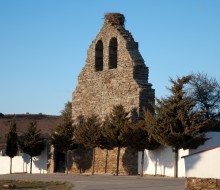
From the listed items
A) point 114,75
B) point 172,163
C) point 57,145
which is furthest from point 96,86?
point 172,163

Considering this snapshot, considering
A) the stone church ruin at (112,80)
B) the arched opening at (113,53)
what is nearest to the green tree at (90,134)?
the stone church ruin at (112,80)

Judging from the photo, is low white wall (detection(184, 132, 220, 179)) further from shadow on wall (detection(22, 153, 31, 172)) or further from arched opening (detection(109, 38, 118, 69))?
shadow on wall (detection(22, 153, 31, 172))

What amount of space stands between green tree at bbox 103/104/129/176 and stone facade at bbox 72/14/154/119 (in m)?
1.77

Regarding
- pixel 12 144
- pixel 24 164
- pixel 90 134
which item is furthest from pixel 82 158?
pixel 24 164

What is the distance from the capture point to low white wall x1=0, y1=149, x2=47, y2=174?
137ft

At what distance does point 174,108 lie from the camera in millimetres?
27453

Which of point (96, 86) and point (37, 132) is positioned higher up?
point (96, 86)

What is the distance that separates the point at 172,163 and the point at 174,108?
13.3 feet

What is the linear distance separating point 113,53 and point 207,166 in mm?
21380

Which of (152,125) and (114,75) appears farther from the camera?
(114,75)

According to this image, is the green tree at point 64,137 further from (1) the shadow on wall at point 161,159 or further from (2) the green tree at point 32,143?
(1) the shadow on wall at point 161,159

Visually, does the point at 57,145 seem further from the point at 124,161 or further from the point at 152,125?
the point at 152,125

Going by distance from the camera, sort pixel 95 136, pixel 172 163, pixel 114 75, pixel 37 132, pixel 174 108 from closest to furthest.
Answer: pixel 174 108, pixel 172 163, pixel 95 136, pixel 114 75, pixel 37 132

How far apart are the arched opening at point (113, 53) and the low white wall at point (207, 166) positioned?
20535mm
